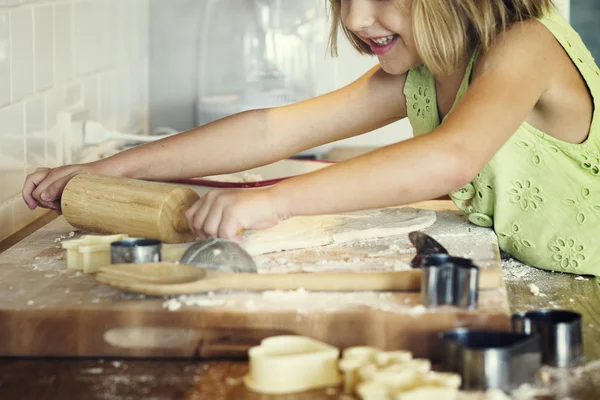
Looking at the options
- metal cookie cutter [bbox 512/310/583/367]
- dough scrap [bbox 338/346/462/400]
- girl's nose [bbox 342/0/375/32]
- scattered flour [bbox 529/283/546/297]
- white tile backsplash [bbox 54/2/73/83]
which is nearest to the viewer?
dough scrap [bbox 338/346/462/400]

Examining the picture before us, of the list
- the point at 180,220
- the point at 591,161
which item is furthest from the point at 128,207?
the point at 591,161

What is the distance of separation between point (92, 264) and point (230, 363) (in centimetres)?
27

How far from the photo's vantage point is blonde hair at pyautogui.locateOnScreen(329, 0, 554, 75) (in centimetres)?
115

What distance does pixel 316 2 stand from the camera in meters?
2.37

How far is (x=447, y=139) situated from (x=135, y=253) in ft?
1.23

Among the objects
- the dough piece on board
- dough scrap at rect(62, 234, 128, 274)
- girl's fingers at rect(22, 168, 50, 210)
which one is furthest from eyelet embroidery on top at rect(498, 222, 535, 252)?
girl's fingers at rect(22, 168, 50, 210)

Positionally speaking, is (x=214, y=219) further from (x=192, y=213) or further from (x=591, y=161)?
(x=591, y=161)

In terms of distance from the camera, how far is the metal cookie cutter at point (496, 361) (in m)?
→ 0.71

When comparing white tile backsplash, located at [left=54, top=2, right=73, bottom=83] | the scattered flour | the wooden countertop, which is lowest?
the wooden countertop

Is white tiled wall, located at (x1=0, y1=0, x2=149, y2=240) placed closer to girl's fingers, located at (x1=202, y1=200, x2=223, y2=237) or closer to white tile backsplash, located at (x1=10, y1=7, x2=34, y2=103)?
white tile backsplash, located at (x1=10, y1=7, x2=34, y2=103)

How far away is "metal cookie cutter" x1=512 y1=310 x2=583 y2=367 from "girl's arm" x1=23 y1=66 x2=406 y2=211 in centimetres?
70

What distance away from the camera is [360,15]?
3.85 feet

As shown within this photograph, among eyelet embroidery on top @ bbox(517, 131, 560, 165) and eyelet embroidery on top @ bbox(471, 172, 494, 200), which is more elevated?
eyelet embroidery on top @ bbox(517, 131, 560, 165)

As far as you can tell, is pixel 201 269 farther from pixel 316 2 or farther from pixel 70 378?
pixel 316 2
